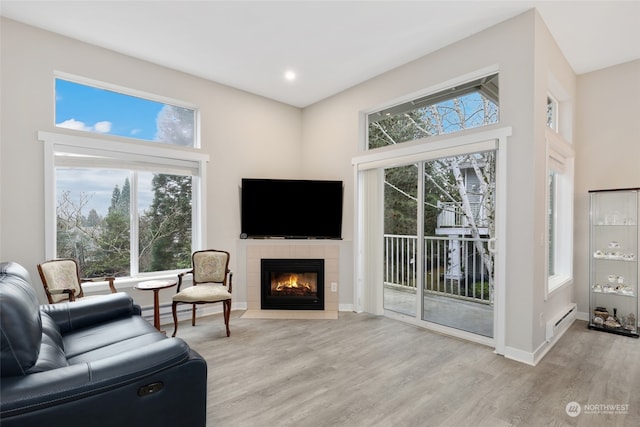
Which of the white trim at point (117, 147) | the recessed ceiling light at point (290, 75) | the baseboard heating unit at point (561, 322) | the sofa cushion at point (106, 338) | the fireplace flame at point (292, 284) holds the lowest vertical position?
the baseboard heating unit at point (561, 322)

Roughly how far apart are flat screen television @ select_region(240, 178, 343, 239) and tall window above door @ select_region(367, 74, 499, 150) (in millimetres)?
966

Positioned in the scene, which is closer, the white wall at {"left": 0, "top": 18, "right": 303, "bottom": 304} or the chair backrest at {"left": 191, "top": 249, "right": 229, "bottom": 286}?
the white wall at {"left": 0, "top": 18, "right": 303, "bottom": 304}

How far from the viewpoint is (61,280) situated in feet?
10.0

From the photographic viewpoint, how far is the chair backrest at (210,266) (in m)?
3.98

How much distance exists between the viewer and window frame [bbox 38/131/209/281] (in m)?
3.17

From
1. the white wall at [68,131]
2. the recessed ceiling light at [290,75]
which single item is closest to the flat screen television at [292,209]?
the white wall at [68,131]

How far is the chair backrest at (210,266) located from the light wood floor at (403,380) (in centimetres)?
66

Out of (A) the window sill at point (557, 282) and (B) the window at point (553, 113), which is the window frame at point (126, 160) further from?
(B) the window at point (553, 113)

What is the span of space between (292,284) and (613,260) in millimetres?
4052

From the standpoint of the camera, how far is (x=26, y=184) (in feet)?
10.0

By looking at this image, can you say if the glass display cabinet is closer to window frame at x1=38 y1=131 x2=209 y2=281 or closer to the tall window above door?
the tall window above door

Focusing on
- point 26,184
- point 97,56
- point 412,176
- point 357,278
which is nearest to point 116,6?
point 97,56

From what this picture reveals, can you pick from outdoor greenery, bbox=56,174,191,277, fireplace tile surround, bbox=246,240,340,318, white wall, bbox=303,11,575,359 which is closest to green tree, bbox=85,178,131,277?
outdoor greenery, bbox=56,174,191,277

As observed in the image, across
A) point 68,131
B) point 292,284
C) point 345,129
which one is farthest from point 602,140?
point 68,131
